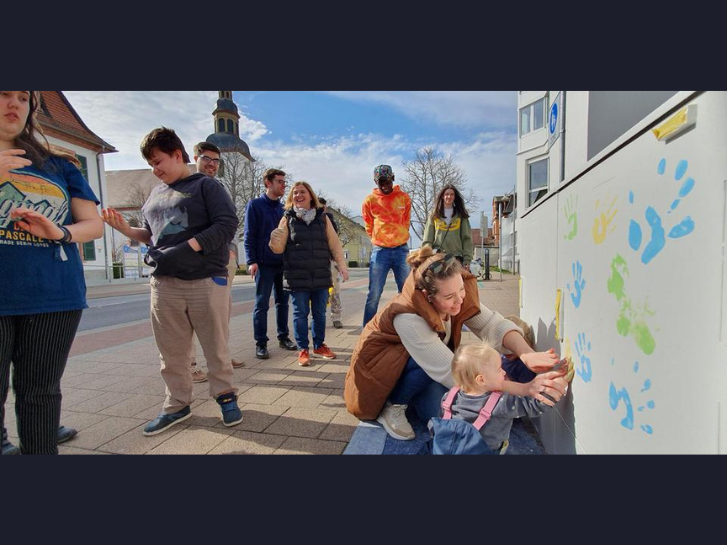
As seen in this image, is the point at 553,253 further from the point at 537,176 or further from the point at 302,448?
the point at 537,176

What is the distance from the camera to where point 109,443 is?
6.93ft

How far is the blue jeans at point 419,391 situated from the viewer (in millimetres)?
2104

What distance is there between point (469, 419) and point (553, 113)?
446cm

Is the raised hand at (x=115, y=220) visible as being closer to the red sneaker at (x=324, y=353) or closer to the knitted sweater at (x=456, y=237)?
the red sneaker at (x=324, y=353)

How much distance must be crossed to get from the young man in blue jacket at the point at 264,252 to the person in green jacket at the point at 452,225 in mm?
1860

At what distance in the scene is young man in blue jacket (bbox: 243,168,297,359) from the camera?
151 inches

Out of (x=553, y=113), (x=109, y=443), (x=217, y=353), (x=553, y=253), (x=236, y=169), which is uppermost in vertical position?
(x=236, y=169)

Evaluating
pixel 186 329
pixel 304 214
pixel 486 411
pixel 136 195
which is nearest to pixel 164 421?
pixel 186 329

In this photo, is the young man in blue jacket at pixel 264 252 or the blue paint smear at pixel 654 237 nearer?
the blue paint smear at pixel 654 237

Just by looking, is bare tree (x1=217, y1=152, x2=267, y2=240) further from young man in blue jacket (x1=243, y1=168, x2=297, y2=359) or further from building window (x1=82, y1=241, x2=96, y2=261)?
young man in blue jacket (x1=243, y1=168, x2=297, y2=359)

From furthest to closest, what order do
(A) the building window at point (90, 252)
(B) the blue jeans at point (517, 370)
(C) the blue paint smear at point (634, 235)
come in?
(A) the building window at point (90, 252) < (B) the blue jeans at point (517, 370) < (C) the blue paint smear at point (634, 235)

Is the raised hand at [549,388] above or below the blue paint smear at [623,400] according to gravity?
below

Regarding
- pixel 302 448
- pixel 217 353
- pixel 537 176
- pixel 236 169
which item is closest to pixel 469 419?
pixel 302 448

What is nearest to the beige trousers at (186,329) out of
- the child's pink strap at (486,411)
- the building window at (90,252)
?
the child's pink strap at (486,411)
